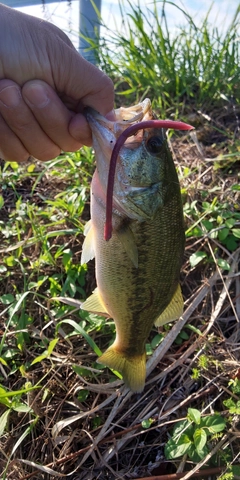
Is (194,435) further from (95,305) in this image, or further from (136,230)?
(136,230)

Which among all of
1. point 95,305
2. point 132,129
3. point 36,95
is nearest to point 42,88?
point 36,95

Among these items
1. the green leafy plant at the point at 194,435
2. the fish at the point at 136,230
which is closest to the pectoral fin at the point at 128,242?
the fish at the point at 136,230

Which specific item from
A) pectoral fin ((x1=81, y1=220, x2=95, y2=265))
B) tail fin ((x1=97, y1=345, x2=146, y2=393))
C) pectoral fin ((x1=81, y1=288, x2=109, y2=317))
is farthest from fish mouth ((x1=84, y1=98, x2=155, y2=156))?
tail fin ((x1=97, y1=345, x2=146, y2=393))

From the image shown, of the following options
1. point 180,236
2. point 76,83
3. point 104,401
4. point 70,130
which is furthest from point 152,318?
point 76,83

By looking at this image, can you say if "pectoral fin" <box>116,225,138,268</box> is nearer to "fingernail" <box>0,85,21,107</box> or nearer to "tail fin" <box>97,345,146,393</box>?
"tail fin" <box>97,345,146,393</box>

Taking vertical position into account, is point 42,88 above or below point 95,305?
above

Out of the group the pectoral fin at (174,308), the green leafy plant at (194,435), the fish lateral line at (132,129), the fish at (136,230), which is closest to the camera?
the fish lateral line at (132,129)

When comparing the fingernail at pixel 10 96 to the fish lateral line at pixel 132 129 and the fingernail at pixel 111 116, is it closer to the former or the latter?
the fingernail at pixel 111 116

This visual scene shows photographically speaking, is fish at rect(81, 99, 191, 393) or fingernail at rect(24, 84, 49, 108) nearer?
fingernail at rect(24, 84, 49, 108)
